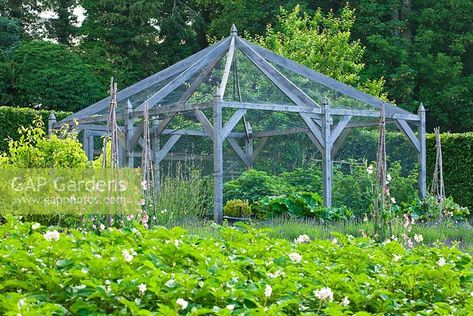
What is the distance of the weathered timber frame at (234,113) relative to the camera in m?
9.41

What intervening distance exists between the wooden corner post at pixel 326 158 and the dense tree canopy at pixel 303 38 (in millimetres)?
6367

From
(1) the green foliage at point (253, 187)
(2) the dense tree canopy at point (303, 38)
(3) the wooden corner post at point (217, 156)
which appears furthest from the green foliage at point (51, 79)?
(3) the wooden corner post at point (217, 156)

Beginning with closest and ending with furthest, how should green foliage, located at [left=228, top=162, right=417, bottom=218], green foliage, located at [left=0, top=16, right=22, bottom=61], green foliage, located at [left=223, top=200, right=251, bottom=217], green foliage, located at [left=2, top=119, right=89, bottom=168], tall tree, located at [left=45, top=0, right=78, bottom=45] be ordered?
green foliage, located at [left=2, top=119, right=89, bottom=168], green foliage, located at [left=223, top=200, right=251, bottom=217], green foliage, located at [left=228, top=162, right=417, bottom=218], green foliage, located at [left=0, top=16, right=22, bottom=61], tall tree, located at [left=45, top=0, right=78, bottom=45]

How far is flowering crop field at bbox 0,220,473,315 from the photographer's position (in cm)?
261

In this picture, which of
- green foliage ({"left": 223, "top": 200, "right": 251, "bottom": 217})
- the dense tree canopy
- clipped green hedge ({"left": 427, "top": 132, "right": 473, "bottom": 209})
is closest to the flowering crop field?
green foliage ({"left": 223, "top": 200, "right": 251, "bottom": 217})

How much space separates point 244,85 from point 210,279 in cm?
785

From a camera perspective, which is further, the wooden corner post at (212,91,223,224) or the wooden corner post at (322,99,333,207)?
the wooden corner post at (322,99,333,207)

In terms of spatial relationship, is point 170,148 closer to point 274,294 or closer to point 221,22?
point 274,294

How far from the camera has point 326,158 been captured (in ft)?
32.5

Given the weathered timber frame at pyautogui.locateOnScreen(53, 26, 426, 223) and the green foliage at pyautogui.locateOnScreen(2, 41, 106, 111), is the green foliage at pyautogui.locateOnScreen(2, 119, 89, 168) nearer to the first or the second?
the weathered timber frame at pyautogui.locateOnScreen(53, 26, 426, 223)

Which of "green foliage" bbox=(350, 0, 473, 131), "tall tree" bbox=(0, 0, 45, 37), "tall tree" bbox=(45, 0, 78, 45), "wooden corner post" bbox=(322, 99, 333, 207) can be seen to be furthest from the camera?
"tall tree" bbox=(45, 0, 78, 45)

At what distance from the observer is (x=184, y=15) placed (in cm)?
2448

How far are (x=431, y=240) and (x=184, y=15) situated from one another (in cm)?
1755

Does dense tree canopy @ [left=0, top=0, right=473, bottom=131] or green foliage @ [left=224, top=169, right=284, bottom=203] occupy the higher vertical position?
dense tree canopy @ [left=0, top=0, right=473, bottom=131]
